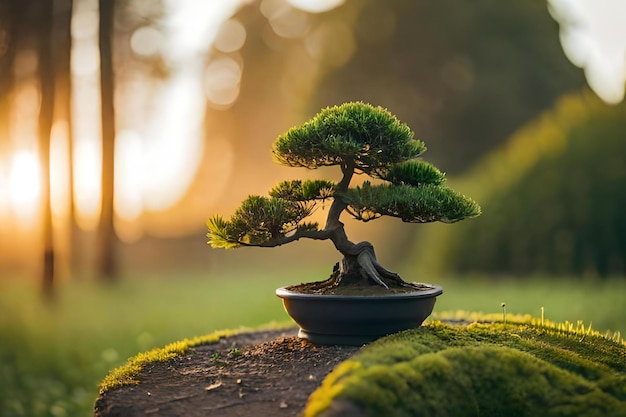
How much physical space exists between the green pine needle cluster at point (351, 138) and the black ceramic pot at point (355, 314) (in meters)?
0.86

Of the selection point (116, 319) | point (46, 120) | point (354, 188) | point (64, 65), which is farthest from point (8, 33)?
point (354, 188)

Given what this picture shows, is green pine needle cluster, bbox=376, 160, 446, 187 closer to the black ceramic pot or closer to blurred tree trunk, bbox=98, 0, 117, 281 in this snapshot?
the black ceramic pot

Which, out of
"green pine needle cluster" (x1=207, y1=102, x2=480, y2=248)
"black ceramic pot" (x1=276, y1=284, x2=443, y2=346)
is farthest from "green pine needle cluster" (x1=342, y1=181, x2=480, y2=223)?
"black ceramic pot" (x1=276, y1=284, x2=443, y2=346)

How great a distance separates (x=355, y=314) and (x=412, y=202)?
0.76 meters

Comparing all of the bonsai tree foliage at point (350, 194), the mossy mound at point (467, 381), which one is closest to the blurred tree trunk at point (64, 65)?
the bonsai tree foliage at point (350, 194)

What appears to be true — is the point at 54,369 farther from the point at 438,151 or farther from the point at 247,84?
the point at 247,84

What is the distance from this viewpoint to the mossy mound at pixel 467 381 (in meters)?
2.82

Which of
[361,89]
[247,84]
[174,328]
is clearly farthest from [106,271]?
[247,84]

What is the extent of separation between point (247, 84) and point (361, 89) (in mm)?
7622

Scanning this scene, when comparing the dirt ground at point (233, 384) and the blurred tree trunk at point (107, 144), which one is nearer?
the dirt ground at point (233, 384)

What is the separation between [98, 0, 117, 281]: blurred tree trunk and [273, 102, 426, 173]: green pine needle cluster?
8.15 meters

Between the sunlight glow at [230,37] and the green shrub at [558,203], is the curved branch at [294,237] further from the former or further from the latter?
the sunlight glow at [230,37]

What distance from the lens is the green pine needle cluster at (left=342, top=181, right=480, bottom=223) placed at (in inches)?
158

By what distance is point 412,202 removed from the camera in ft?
13.1
